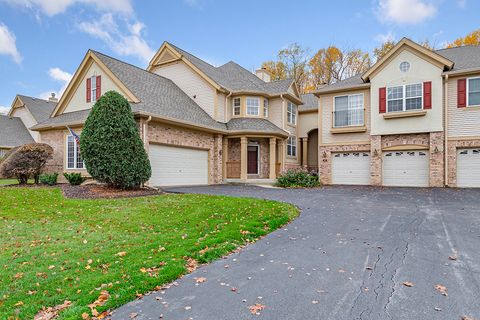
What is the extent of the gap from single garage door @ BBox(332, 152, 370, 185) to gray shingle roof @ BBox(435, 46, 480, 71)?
6.14 m

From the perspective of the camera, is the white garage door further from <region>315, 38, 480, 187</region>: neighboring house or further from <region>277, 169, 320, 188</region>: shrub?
<region>277, 169, 320, 188</region>: shrub

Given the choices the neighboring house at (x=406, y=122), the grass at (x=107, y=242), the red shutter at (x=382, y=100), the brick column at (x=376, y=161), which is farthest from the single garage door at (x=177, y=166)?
the red shutter at (x=382, y=100)

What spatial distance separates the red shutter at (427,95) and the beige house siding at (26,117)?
1290 inches

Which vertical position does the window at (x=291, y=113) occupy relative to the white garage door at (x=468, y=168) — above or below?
above

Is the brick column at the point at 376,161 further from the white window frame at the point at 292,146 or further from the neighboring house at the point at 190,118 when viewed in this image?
the white window frame at the point at 292,146

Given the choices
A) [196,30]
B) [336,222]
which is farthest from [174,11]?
[336,222]

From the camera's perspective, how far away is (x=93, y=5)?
1564 cm

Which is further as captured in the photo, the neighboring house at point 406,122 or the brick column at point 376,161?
the brick column at point 376,161

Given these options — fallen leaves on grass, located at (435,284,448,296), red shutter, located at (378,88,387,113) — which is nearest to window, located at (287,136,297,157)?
red shutter, located at (378,88,387,113)

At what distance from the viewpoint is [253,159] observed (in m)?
20.1

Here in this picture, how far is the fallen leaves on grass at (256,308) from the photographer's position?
3312 millimetres

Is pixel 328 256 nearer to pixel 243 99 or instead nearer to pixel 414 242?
pixel 414 242

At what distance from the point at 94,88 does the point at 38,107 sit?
20450 millimetres

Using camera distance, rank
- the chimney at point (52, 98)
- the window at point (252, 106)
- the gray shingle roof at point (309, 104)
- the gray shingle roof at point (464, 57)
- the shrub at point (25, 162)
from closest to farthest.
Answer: the shrub at point (25, 162), the gray shingle roof at point (464, 57), the window at point (252, 106), the gray shingle roof at point (309, 104), the chimney at point (52, 98)
